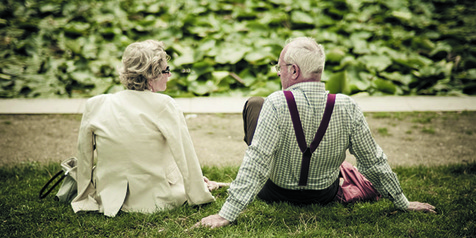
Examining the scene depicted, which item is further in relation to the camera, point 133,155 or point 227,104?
point 227,104

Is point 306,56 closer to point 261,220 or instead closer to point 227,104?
point 261,220

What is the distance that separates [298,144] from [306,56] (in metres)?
0.55

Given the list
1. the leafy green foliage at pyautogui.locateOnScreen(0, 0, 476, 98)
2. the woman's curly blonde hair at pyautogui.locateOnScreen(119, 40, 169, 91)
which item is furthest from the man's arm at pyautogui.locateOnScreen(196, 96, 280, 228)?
the leafy green foliage at pyautogui.locateOnScreen(0, 0, 476, 98)

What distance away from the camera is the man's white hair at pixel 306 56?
234cm

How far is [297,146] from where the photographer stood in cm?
252

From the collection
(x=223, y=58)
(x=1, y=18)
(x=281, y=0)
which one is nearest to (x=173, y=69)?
(x=223, y=58)

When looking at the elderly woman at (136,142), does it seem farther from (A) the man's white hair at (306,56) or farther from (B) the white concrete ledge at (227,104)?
(B) the white concrete ledge at (227,104)

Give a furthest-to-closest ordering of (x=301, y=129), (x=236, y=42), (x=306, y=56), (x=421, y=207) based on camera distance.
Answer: (x=236, y=42)
(x=421, y=207)
(x=301, y=129)
(x=306, y=56)

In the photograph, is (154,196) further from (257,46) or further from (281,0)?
(281,0)

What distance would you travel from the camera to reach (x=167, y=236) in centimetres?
255

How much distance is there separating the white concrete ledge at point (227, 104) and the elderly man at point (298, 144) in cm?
271

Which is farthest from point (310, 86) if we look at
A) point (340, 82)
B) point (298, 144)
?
point (340, 82)

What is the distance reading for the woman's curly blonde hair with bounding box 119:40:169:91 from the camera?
2.57 meters

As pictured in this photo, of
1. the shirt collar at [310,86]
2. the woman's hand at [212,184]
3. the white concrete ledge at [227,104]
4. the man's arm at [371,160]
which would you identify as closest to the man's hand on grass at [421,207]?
the man's arm at [371,160]
